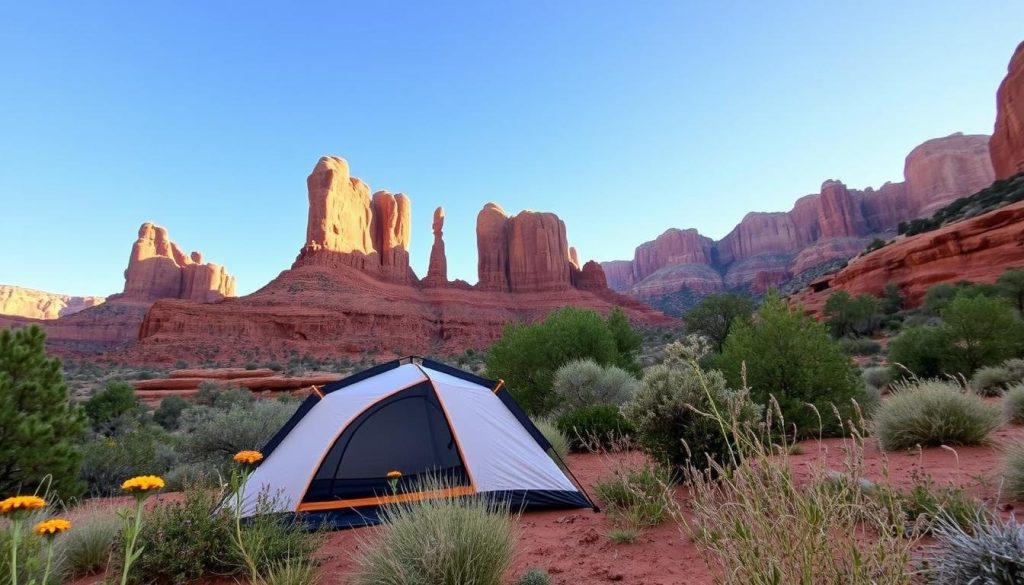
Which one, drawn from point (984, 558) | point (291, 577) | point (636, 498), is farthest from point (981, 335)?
point (291, 577)

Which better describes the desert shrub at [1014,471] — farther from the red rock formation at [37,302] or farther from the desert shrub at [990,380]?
the red rock formation at [37,302]

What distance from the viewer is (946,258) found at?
3123 centimetres

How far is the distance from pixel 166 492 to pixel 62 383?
2.45m

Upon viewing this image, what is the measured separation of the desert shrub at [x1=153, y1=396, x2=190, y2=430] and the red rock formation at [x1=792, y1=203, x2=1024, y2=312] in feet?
102

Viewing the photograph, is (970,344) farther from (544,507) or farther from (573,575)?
(573,575)

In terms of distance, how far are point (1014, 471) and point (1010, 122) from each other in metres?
63.0

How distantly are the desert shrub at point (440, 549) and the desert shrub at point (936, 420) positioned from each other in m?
5.68

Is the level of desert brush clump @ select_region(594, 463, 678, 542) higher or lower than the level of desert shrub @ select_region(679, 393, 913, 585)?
lower

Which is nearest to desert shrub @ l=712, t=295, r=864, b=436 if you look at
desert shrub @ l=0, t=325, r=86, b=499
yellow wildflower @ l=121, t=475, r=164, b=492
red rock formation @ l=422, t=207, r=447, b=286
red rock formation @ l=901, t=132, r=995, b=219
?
yellow wildflower @ l=121, t=475, r=164, b=492

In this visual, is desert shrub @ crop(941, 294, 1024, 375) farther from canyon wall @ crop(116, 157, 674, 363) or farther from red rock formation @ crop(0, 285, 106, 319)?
red rock formation @ crop(0, 285, 106, 319)

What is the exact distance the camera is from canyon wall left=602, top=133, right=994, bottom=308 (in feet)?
247

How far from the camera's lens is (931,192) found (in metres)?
76.8

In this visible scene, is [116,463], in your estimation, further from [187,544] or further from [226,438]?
[187,544]

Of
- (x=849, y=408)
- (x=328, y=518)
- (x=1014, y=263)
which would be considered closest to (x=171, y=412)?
(x=328, y=518)
